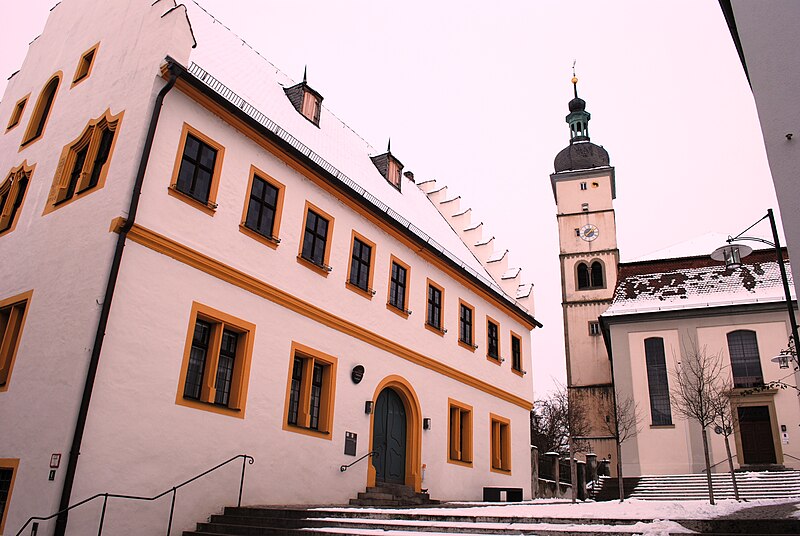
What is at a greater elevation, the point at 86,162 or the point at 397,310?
the point at 86,162

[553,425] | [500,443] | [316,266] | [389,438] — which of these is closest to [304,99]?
[316,266]

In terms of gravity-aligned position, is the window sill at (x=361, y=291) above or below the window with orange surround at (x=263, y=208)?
below

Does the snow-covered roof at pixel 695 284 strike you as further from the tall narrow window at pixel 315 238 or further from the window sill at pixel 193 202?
the window sill at pixel 193 202

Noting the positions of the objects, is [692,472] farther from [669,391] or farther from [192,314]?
[192,314]

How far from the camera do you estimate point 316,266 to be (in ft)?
52.5

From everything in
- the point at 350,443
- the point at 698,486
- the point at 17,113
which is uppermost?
Result: the point at 17,113

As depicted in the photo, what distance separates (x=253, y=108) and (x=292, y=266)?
4032 millimetres

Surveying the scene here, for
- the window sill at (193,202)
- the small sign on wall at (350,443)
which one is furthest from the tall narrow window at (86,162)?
the small sign on wall at (350,443)

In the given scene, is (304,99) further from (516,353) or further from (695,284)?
(695,284)

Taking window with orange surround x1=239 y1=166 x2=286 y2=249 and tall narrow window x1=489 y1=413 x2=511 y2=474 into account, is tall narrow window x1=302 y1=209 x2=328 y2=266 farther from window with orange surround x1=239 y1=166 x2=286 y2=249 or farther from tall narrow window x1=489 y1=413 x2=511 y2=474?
tall narrow window x1=489 y1=413 x2=511 y2=474

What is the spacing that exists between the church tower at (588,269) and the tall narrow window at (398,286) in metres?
28.1

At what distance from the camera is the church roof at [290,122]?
15.9m

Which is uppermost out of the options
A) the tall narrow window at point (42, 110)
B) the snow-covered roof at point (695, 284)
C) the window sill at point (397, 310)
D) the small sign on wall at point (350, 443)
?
the snow-covered roof at point (695, 284)

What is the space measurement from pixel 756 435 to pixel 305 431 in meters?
25.9
